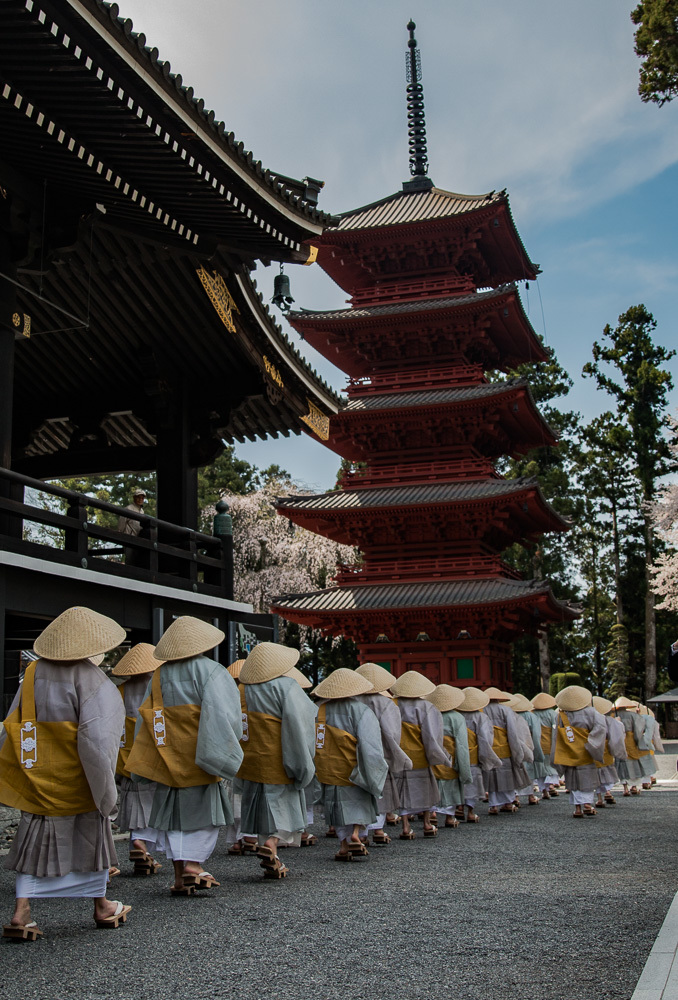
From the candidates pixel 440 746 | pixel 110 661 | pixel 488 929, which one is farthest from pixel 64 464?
pixel 110 661

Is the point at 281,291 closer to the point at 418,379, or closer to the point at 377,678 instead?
the point at 377,678

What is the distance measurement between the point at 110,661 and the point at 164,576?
25.6 metres

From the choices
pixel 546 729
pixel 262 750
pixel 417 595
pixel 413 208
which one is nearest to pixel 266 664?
pixel 262 750

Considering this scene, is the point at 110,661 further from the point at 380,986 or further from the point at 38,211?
the point at 380,986

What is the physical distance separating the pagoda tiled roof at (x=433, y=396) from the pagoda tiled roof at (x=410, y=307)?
2012mm

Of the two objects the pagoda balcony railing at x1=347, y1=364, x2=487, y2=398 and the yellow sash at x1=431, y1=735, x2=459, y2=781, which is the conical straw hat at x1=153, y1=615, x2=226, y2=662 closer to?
the yellow sash at x1=431, y1=735, x2=459, y2=781

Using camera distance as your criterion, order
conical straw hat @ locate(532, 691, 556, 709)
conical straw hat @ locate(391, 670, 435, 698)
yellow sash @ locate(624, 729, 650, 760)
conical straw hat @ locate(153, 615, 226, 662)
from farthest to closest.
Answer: yellow sash @ locate(624, 729, 650, 760), conical straw hat @ locate(532, 691, 556, 709), conical straw hat @ locate(391, 670, 435, 698), conical straw hat @ locate(153, 615, 226, 662)

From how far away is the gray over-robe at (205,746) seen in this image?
245 inches

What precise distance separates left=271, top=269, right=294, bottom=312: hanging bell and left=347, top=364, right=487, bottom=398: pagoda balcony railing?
13849 mm

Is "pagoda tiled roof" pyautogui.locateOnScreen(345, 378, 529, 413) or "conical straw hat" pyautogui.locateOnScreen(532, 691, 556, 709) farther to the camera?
"pagoda tiled roof" pyautogui.locateOnScreen(345, 378, 529, 413)

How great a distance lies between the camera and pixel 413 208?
2706 centimetres

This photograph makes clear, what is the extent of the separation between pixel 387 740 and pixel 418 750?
1032 mm

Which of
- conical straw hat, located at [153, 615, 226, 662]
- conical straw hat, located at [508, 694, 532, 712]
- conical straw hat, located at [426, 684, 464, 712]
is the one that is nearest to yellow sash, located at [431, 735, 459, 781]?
conical straw hat, located at [426, 684, 464, 712]

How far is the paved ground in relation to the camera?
4059 millimetres
